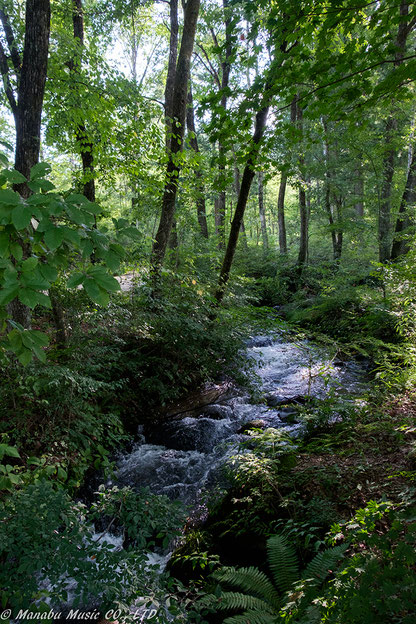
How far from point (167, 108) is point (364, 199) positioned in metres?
8.63

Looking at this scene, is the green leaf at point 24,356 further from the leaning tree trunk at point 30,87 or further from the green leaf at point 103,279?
the leaning tree trunk at point 30,87

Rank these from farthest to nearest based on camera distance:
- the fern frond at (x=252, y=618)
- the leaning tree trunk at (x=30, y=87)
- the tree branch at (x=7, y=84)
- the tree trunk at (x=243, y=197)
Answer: the tree branch at (x=7, y=84) < the tree trunk at (x=243, y=197) < the leaning tree trunk at (x=30, y=87) < the fern frond at (x=252, y=618)

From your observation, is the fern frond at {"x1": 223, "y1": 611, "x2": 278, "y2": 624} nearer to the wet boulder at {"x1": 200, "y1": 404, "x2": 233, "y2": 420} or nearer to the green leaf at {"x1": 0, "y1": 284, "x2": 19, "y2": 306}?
the green leaf at {"x1": 0, "y1": 284, "x2": 19, "y2": 306}

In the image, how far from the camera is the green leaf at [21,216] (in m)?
1.28

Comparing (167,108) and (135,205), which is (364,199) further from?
(135,205)

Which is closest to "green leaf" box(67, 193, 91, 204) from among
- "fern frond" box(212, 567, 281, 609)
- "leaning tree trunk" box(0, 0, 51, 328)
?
"fern frond" box(212, 567, 281, 609)

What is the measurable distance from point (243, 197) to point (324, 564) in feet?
20.2

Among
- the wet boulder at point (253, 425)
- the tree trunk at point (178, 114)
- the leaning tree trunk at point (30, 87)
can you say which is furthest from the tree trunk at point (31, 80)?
the wet boulder at point (253, 425)

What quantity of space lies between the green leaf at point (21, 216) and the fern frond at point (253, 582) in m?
2.85

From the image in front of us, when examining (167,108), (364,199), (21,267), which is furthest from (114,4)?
(21,267)

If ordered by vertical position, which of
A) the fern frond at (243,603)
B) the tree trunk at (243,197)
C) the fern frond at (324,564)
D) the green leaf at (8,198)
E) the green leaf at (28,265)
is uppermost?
the tree trunk at (243,197)

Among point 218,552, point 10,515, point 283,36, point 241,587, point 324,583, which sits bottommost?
point 218,552

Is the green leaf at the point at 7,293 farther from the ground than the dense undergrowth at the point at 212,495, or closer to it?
farther from the ground

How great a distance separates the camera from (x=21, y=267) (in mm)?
1379
